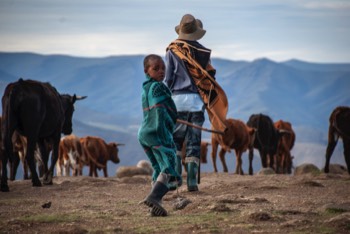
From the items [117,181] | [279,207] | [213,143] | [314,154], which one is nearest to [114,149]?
[213,143]

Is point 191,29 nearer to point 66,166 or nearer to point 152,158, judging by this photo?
→ point 152,158

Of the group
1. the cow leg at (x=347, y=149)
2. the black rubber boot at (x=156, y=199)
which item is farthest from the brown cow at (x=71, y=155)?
the black rubber boot at (x=156, y=199)

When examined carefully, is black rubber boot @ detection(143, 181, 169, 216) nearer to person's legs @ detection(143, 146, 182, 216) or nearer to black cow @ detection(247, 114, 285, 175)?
person's legs @ detection(143, 146, 182, 216)

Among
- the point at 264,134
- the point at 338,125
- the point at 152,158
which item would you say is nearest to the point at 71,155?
the point at 264,134

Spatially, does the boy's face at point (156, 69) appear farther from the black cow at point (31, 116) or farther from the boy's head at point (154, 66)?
the black cow at point (31, 116)

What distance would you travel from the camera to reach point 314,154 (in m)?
180

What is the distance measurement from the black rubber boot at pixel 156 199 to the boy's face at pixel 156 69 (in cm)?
132

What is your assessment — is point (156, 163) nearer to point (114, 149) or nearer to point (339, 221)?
point (339, 221)

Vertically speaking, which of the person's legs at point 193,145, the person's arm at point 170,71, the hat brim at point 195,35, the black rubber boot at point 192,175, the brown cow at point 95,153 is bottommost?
the black rubber boot at point 192,175

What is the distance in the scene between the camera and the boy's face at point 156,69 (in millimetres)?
12211

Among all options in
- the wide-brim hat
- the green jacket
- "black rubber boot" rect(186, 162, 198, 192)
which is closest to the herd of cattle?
"black rubber boot" rect(186, 162, 198, 192)

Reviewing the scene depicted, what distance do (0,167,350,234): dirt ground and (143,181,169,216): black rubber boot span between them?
0.40 ft

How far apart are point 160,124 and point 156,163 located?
593mm

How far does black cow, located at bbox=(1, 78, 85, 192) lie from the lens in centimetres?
1850
